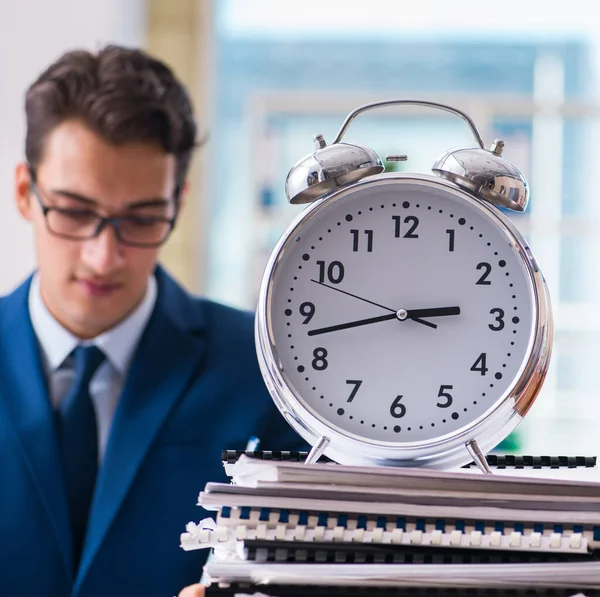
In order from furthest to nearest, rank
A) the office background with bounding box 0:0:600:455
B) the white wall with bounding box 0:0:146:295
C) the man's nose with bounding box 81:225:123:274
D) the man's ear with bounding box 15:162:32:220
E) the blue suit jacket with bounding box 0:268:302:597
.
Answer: the office background with bounding box 0:0:600:455 → the white wall with bounding box 0:0:146:295 → the man's ear with bounding box 15:162:32:220 → the man's nose with bounding box 81:225:123:274 → the blue suit jacket with bounding box 0:268:302:597

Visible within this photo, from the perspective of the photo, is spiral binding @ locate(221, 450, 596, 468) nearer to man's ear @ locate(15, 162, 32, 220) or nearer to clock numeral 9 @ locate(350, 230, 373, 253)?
clock numeral 9 @ locate(350, 230, 373, 253)

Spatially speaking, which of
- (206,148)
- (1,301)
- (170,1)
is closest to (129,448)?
(1,301)

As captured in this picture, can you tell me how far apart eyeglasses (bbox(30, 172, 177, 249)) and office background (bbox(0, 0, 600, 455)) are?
7.69 ft

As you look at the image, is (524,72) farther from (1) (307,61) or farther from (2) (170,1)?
(2) (170,1)

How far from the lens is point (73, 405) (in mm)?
1477

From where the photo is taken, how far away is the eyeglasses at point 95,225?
1.50 metres

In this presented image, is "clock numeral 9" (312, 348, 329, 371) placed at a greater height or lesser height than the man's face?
lesser

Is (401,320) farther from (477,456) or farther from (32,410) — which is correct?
(32,410)

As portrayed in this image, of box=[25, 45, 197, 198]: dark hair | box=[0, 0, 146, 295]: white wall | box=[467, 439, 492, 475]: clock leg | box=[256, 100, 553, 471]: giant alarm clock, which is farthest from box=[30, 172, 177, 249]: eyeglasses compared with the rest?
box=[0, 0, 146, 295]: white wall

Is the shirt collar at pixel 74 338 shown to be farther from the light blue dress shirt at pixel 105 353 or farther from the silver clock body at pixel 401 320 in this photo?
the silver clock body at pixel 401 320

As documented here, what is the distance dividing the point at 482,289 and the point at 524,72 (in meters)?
4.06

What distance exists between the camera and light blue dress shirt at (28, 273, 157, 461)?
154 cm

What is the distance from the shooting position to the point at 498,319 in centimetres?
73

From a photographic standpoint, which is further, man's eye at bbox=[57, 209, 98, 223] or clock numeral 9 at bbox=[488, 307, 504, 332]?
man's eye at bbox=[57, 209, 98, 223]
